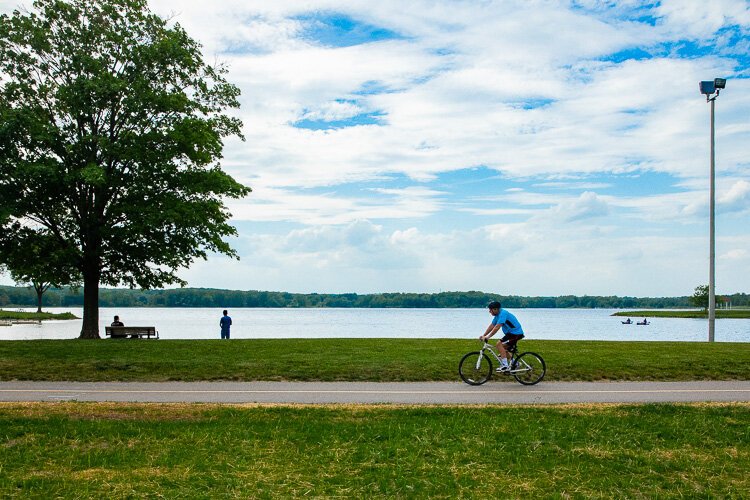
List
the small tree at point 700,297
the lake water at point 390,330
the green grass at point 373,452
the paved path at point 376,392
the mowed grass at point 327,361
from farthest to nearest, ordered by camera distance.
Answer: the small tree at point 700,297 → the lake water at point 390,330 → the mowed grass at point 327,361 → the paved path at point 376,392 → the green grass at point 373,452

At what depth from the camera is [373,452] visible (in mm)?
7828

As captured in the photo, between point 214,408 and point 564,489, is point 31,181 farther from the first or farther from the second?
point 564,489

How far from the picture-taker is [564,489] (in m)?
6.75

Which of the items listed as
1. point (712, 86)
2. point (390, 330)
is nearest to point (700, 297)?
point (390, 330)

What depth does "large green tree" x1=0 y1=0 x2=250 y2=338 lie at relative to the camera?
23.9 m

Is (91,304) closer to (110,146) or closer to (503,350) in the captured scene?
(110,146)

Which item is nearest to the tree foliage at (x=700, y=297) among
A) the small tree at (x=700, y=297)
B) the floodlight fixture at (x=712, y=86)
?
the small tree at (x=700, y=297)

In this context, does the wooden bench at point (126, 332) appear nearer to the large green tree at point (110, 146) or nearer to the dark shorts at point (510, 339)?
the large green tree at point (110, 146)

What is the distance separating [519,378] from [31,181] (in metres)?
17.8

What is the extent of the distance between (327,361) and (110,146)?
491 inches

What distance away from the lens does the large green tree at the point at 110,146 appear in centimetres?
2386

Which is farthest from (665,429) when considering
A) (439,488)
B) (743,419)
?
(439,488)

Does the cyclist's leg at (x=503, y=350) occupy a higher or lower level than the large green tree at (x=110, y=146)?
lower

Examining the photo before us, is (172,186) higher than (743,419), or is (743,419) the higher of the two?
(172,186)
